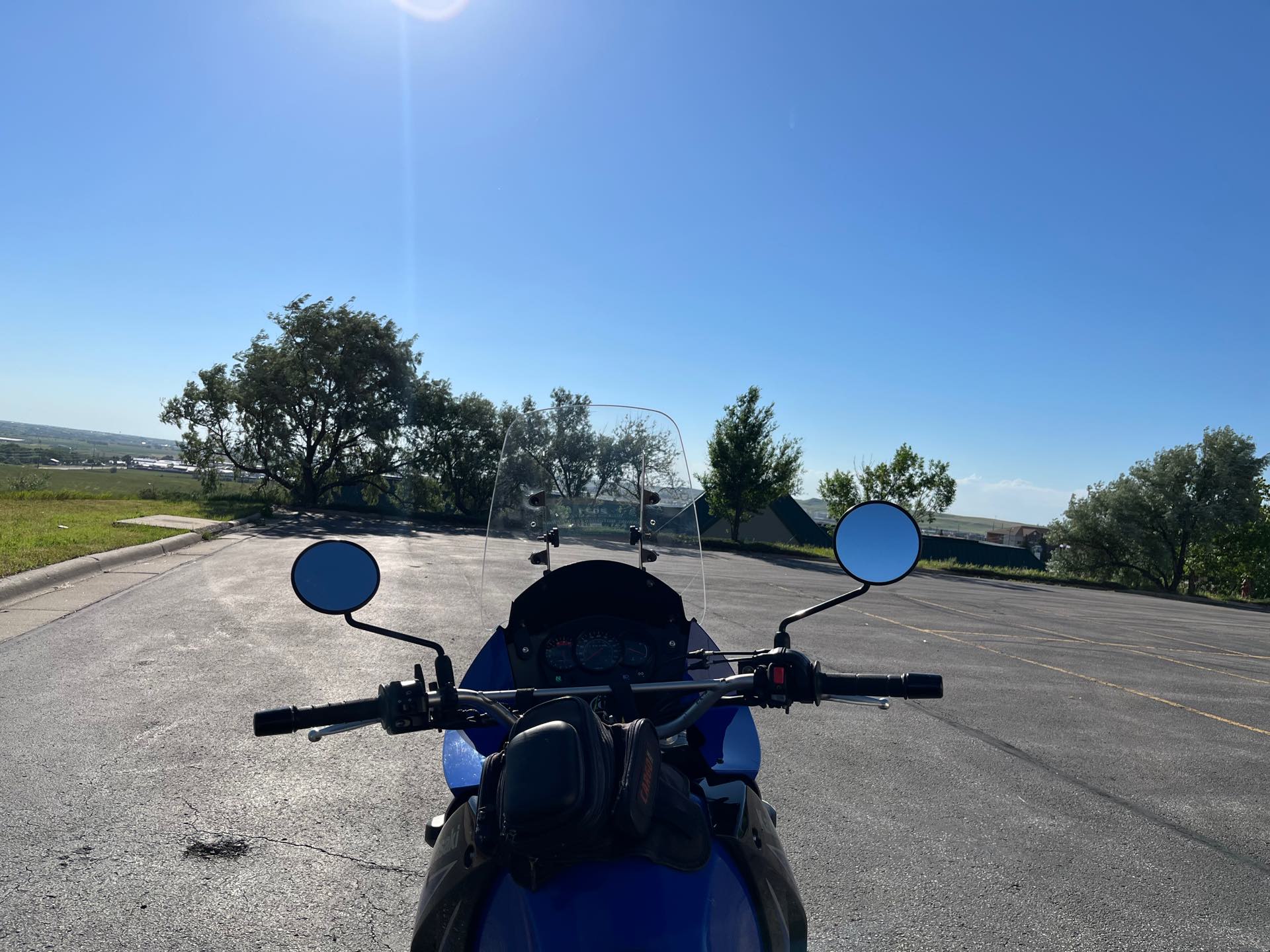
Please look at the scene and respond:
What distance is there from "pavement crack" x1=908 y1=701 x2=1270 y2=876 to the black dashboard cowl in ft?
12.7

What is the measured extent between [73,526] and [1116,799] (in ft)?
58.6

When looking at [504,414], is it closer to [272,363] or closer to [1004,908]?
[272,363]

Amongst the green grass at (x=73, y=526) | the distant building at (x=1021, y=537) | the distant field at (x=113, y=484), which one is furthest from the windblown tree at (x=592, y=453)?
the distant building at (x=1021, y=537)

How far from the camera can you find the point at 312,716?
193 cm

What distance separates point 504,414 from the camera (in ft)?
113

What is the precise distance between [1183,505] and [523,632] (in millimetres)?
47984

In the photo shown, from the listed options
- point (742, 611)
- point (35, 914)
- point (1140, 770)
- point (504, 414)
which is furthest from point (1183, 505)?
point (35, 914)

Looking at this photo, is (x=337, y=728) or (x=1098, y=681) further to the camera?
(x=1098, y=681)

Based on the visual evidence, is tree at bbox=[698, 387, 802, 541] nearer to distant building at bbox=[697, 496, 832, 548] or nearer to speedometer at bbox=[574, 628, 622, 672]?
distant building at bbox=[697, 496, 832, 548]

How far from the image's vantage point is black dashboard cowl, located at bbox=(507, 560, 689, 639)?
2.37 meters

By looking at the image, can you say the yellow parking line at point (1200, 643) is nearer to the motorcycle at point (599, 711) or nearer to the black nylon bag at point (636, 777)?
the motorcycle at point (599, 711)

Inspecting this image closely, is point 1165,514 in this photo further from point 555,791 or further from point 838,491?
point 555,791

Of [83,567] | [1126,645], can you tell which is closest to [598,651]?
[83,567]

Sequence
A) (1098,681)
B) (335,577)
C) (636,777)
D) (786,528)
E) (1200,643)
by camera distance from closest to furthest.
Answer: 1. (636,777)
2. (335,577)
3. (1098,681)
4. (1200,643)
5. (786,528)
